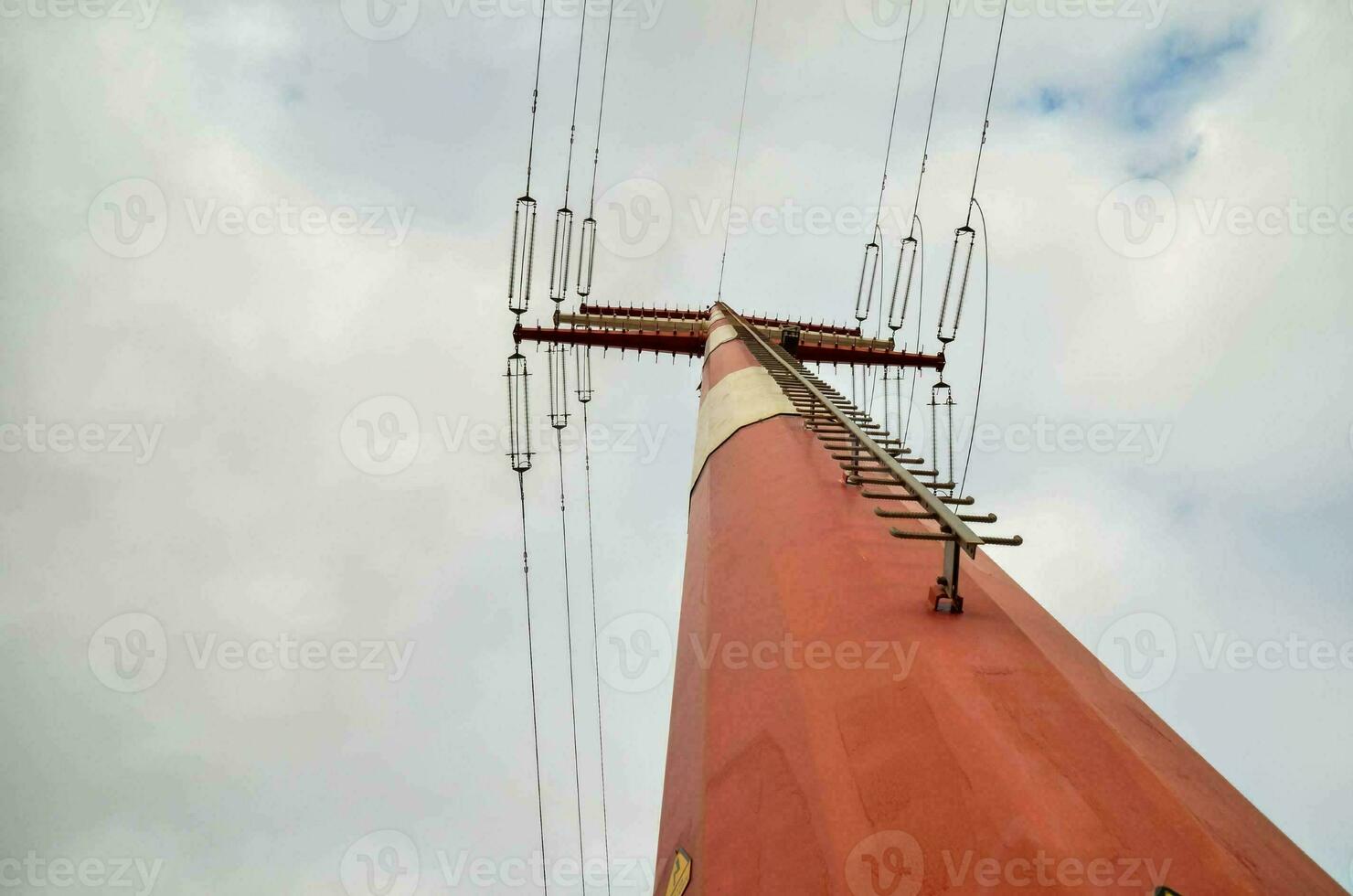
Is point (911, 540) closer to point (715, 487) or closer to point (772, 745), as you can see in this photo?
point (772, 745)

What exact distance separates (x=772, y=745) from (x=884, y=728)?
0.46 metres

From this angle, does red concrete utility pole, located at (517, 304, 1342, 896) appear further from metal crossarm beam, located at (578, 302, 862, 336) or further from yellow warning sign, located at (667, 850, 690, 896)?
metal crossarm beam, located at (578, 302, 862, 336)

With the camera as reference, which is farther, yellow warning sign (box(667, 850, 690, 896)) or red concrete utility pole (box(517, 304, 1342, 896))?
yellow warning sign (box(667, 850, 690, 896))

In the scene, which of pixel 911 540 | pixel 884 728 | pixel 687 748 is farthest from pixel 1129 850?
pixel 911 540

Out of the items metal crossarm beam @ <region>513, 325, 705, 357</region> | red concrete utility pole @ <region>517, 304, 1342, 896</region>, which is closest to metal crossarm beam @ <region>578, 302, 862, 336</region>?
metal crossarm beam @ <region>513, 325, 705, 357</region>

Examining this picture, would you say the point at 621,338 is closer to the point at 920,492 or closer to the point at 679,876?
the point at 920,492

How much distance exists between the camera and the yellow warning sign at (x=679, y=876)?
2607 millimetres

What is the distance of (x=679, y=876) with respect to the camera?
8.81ft

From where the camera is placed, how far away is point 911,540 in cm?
404

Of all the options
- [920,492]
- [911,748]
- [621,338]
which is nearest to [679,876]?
[911,748]

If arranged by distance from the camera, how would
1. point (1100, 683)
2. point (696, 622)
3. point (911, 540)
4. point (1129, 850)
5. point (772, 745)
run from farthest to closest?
point (696, 622), point (911, 540), point (1100, 683), point (772, 745), point (1129, 850)

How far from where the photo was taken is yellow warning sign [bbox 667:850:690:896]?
8.55ft

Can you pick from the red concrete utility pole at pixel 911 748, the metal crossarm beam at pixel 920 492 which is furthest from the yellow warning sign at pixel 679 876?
the metal crossarm beam at pixel 920 492

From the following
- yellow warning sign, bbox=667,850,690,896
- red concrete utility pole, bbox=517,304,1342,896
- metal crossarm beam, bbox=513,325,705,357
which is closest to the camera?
red concrete utility pole, bbox=517,304,1342,896
